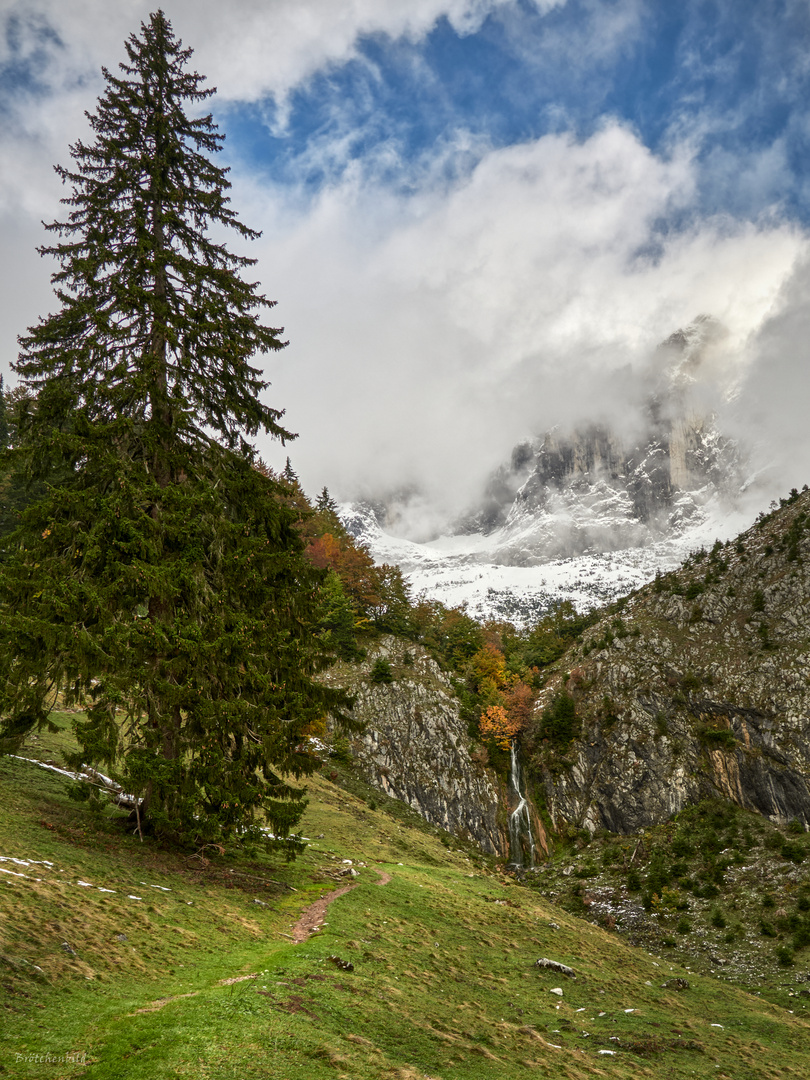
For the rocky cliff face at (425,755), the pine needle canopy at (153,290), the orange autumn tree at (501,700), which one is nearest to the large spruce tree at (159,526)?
the pine needle canopy at (153,290)

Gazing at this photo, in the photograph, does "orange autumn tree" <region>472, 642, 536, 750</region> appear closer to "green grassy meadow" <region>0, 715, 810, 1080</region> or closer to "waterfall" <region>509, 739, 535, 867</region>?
"waterfall" <region>509, 739, 535, 867</region>

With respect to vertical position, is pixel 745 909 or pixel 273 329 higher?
pixel 273 329

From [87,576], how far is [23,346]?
746cm

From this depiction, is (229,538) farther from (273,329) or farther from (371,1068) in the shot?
(371,1068)

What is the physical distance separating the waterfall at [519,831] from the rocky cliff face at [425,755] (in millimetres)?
657

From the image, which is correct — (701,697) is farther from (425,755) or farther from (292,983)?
(292,983)

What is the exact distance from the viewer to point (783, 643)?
4281cm

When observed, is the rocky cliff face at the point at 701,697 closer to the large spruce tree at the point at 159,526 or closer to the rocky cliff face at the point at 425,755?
the rocky cliff face at the point at 425,755

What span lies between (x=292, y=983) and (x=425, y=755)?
3941 cm

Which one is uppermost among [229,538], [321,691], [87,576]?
[229,538]

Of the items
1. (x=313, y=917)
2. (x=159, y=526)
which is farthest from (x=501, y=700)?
(x=159, y=526)

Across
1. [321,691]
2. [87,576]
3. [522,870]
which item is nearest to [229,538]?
[87,576]

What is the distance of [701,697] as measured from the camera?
4350 centimetres

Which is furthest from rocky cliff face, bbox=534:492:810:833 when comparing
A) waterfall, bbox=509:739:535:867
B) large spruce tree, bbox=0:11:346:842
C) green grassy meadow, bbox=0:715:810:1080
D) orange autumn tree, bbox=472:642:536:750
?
large spruce tree, bbox=0:11:346:842
